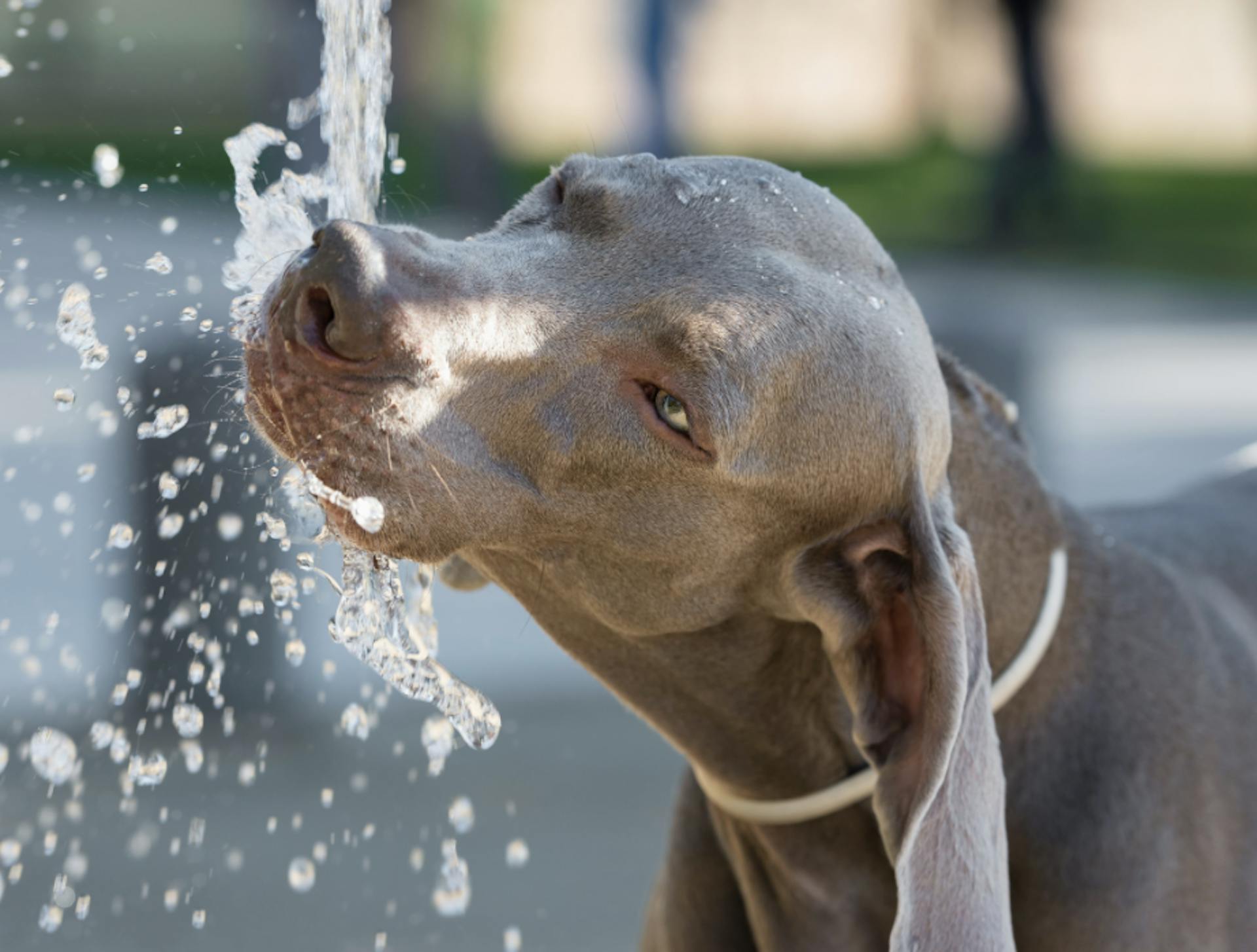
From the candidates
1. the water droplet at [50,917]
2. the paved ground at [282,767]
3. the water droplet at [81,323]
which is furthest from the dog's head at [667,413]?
the water droplet at [50,917]

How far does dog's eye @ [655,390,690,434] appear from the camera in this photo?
2340 mm

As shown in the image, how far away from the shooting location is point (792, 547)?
8.30 feet

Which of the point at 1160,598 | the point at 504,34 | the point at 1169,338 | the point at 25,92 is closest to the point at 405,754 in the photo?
the point at 1160,598

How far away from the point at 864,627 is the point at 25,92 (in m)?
14.9

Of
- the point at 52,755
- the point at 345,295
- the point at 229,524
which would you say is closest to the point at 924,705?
the point at 345,295

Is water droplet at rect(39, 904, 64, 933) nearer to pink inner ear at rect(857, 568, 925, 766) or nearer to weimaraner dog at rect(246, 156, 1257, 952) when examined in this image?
weimaraner dog at rect(246, 156, 1257, 952)

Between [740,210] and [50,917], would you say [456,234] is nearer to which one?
[50,917]

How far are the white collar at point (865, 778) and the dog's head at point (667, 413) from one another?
9.4 inches

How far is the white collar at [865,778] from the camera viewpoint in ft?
8.80

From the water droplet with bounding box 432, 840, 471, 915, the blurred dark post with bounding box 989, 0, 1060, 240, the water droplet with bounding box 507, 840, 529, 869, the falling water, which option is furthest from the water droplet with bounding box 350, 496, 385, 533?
the blurred dark post with bounding box 989, 0, 1060, 240

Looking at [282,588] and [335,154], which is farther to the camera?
[335,154]

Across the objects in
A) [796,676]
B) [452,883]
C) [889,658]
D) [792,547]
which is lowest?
[452,883]

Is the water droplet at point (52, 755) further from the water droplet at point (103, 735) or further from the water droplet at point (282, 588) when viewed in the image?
the water droplet at point (282, 588)

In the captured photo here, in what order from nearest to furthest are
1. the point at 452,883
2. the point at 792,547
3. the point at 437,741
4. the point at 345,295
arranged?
the point at 345,295 < the point at 792,547 < the point at 437,741 < the point at 452,883
